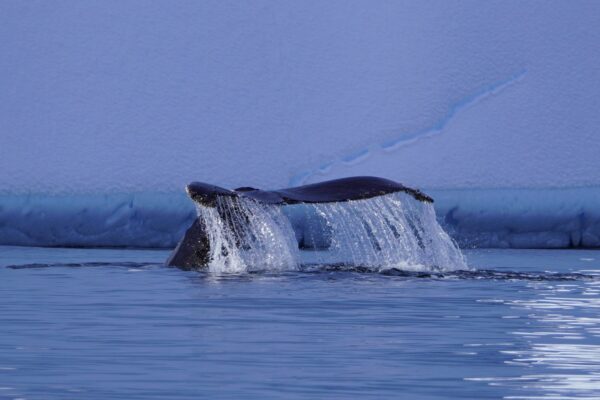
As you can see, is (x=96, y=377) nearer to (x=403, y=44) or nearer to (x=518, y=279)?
(x=518, y=279)

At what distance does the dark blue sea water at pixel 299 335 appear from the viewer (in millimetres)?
4539

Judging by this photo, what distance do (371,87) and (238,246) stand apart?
733cm

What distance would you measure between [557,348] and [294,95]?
1173cm

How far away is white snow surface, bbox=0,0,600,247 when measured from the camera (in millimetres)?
16281

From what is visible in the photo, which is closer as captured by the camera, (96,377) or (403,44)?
(96,377)

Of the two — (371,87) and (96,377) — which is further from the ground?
(371,87)

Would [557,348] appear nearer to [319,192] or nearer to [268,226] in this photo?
[319,192]

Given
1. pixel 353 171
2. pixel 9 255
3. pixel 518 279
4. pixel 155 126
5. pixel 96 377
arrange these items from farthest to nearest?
pixel 155 126 → pixel 353 171 → pixel 9 255 → pixel 518 279 → pixel 96 377

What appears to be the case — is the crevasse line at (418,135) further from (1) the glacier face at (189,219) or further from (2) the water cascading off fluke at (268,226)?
(2) the water cascading off fluke at (268,226)

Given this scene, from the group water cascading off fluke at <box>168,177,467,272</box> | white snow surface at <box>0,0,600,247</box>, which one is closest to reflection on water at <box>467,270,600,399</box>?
water cascading off fluke at <box>168,177,467,272</box>

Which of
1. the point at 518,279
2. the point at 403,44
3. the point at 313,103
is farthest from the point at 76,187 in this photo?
the point at 518,279

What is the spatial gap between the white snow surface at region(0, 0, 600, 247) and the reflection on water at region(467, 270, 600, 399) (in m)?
7.90

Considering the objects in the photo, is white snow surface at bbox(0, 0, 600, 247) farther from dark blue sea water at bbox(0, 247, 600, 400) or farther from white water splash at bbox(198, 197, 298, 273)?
dark blue sea water at bbox(0, 247, 600, 400)

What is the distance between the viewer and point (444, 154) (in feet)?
52.6
